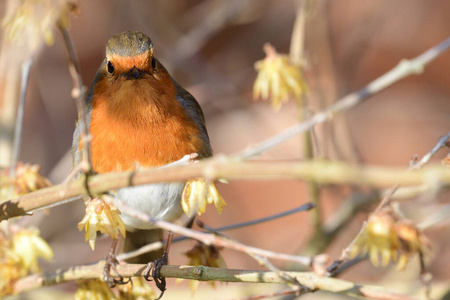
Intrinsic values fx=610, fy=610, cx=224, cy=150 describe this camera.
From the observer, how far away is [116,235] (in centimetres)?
157

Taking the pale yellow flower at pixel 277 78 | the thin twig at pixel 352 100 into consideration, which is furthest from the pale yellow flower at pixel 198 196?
the pale yellow flower at pixel 277 78

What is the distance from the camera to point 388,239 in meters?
1.58

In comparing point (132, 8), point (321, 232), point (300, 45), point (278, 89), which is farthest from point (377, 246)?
point (132, 8)

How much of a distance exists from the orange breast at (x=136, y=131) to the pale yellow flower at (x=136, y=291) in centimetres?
39

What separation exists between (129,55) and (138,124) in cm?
26

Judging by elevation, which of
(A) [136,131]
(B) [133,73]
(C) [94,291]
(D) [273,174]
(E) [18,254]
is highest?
(B) [133,73]

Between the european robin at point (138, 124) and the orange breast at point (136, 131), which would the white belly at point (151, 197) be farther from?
the orange breast at point (136, 131)

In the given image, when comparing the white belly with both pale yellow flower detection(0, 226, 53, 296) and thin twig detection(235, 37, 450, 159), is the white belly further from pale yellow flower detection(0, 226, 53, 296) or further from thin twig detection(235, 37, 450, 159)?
thin twig detection(235, 37, 450, 159)

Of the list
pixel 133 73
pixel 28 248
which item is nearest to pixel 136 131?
pixel 133 73

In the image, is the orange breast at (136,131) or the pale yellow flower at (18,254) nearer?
the pale yellow flower at (18,254)

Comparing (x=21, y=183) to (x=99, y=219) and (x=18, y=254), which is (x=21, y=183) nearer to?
(x=18, y=254)

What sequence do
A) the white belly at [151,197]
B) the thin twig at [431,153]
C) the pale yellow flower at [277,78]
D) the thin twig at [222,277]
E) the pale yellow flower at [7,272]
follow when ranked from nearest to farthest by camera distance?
the thin twig at [222,277] < the thin twig at [431,153] < the pale yellow flower at [7,272] < the white belly at [151,197] < the pale yellow flower at [277,78]

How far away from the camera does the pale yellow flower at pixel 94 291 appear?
1.94 m

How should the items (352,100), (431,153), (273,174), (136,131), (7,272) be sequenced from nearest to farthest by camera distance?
(273,174)
(431,153)
(352,100)
(7,272)
(136,131)
